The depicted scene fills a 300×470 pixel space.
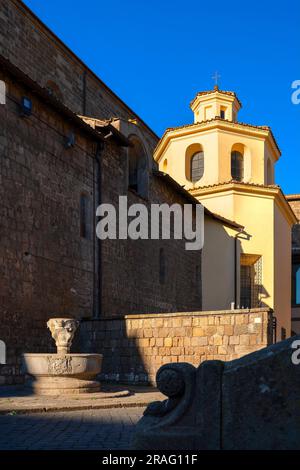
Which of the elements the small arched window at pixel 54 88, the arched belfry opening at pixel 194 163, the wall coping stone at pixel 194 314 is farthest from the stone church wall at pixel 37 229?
the arched belfry opening at pixel 194 163

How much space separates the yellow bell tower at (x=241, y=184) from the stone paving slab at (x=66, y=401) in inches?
607

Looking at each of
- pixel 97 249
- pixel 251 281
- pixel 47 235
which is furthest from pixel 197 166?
pixel 47 235

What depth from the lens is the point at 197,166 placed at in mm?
27531

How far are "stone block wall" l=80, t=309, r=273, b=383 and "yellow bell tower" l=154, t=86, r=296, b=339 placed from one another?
11.5 m

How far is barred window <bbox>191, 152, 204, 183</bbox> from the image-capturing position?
2738 centimetres

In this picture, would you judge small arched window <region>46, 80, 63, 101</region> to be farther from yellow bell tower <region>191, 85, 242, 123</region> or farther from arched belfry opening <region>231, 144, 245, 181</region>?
yellow bell tower <region>191, 85, 242, 123</region>

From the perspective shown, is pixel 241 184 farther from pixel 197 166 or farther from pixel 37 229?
pixel 37 229

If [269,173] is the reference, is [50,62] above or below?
above

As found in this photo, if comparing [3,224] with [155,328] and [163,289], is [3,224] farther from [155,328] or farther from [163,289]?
[163,289]

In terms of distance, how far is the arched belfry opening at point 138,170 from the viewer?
20.0m

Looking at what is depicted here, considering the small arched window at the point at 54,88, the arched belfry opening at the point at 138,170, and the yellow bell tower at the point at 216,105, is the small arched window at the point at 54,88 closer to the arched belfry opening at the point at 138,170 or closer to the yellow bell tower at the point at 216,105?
the arched belfry opening at the point at 138,170

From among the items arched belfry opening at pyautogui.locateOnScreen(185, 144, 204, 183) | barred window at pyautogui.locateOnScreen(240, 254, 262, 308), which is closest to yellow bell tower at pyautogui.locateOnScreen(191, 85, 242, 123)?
arched belfry opening at pyautogui.locateOnScreen(185, 144, 204, 183)

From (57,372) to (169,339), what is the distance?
4.12 meters
